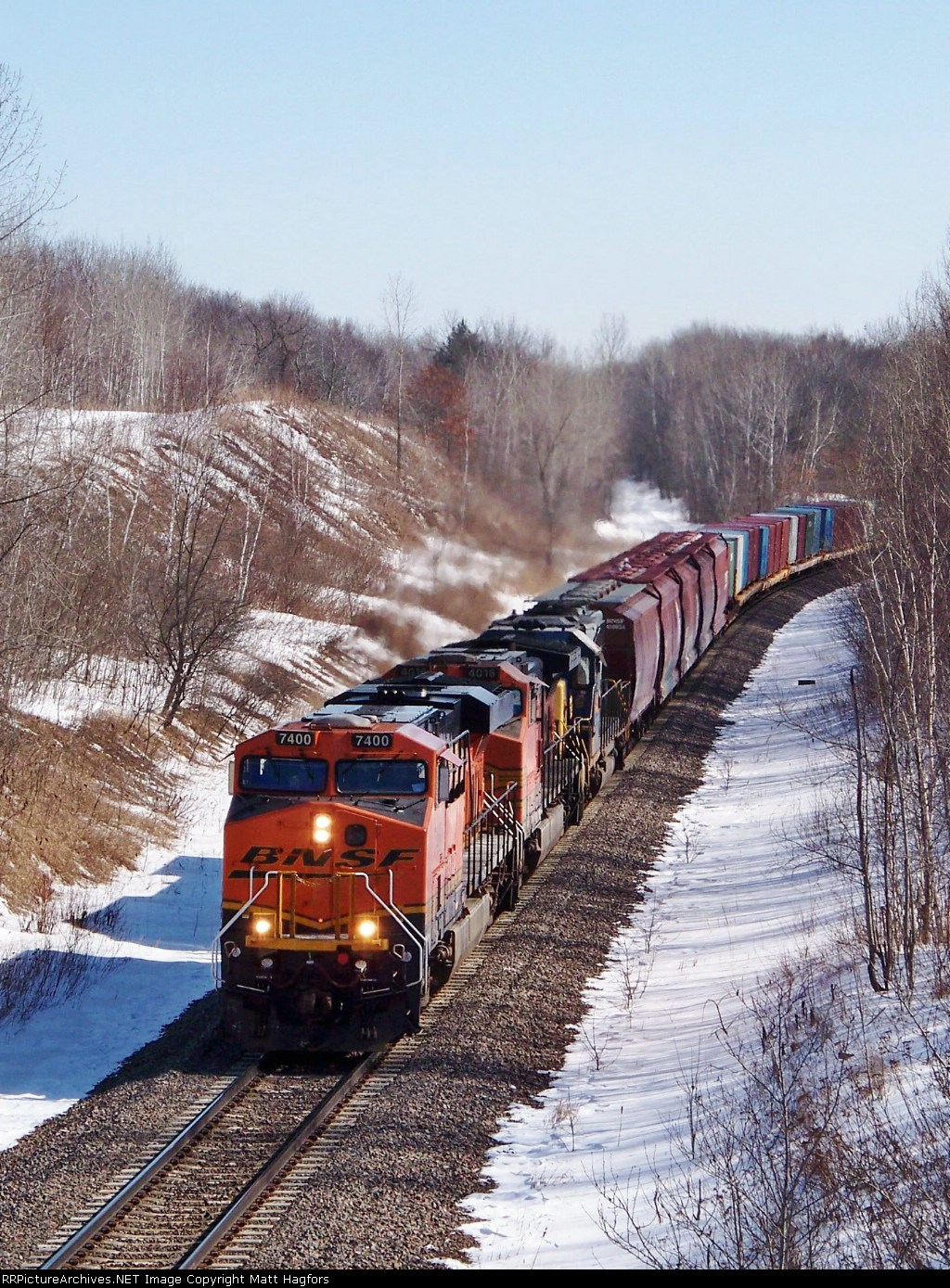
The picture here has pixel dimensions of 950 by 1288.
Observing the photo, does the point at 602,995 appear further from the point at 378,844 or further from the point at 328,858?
the point at 328,858

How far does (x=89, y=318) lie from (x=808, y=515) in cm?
3383

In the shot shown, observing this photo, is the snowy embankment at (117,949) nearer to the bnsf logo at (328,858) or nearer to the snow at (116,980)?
the snow at (116,980)

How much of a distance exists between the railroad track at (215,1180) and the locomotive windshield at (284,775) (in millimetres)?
2756

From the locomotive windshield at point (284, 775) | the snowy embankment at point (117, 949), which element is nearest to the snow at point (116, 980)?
the snowy embankment at point (117, 949)

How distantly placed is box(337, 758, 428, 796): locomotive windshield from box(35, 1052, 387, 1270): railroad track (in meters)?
2.74

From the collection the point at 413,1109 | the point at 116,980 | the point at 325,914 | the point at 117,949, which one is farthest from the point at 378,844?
the point at 117,949

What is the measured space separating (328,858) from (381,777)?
971mm

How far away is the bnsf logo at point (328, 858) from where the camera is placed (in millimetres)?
13031

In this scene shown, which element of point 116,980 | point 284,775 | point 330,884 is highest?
point 284,775

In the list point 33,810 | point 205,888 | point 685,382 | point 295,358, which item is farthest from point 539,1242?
point 685,382

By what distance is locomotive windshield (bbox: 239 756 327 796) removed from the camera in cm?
1334

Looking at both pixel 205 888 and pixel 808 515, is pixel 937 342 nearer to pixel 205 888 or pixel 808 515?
pixel 205 888

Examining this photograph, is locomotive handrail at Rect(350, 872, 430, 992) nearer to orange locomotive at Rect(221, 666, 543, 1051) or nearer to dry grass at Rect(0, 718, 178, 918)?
orange locomotive at Rect(221, 666, 543, 1051)

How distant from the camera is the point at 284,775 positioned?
13.4 m
